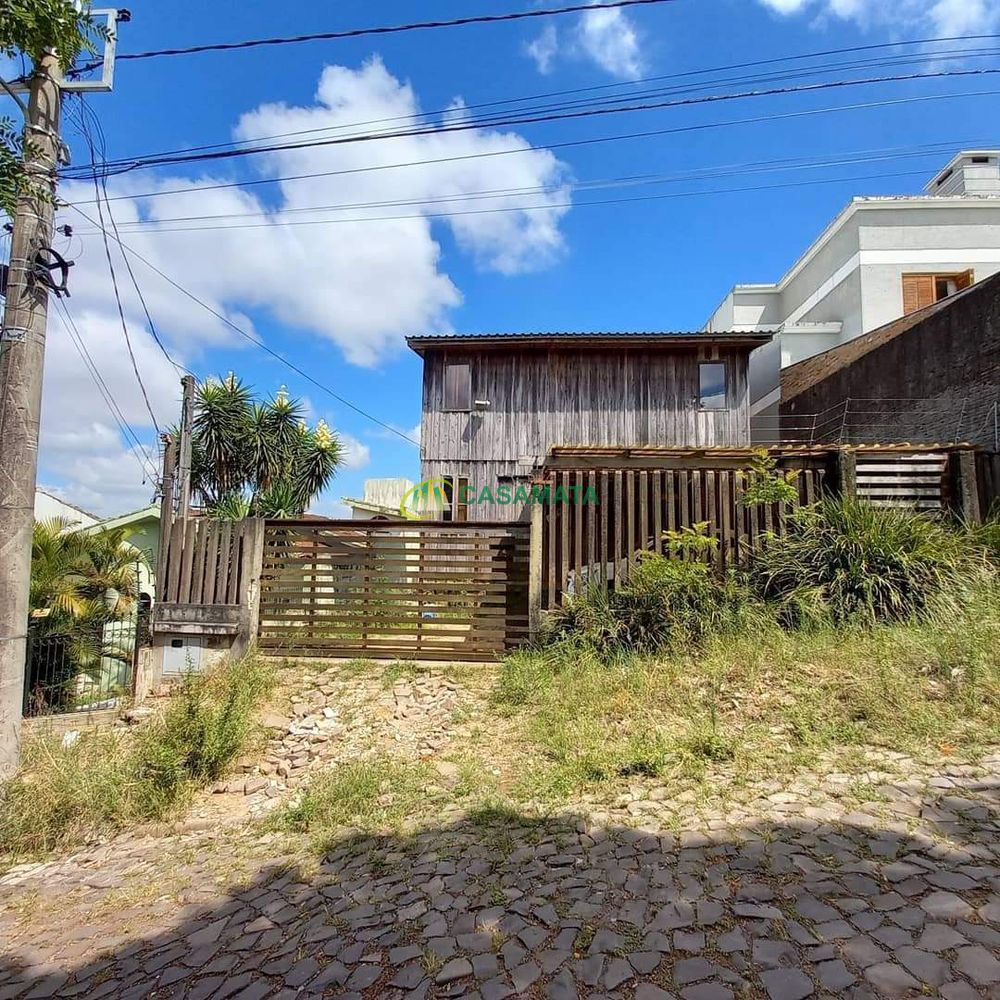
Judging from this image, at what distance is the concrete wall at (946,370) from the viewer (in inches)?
319

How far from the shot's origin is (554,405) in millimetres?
12734

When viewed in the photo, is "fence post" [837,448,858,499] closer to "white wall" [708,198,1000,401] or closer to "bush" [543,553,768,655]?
"bush" [543,553,768,655]

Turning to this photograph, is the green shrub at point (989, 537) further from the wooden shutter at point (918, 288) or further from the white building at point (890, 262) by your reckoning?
the wooden shutter at point (918, 288)

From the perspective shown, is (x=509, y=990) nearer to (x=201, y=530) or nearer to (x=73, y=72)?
(x=201, y=530)

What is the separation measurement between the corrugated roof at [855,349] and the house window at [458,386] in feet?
26.1

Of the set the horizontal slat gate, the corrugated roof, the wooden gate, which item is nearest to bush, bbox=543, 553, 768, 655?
the wooden gate

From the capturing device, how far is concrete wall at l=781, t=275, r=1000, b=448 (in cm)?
811

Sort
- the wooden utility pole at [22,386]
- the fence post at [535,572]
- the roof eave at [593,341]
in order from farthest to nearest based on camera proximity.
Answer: the roof eave at [593,341] < the fence post at [535,572] < the wooden utility pole at [22,386]

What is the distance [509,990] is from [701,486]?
5.36 meters

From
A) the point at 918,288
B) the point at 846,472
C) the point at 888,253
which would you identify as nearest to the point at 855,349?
the point at 918,288

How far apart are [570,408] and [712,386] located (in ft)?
A: 10.6

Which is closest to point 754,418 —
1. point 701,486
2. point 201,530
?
point 701,486

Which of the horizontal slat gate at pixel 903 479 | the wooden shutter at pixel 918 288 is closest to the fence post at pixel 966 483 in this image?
the horizontal slat gate at pixel 903 479

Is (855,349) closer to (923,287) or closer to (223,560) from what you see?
(923,287)
